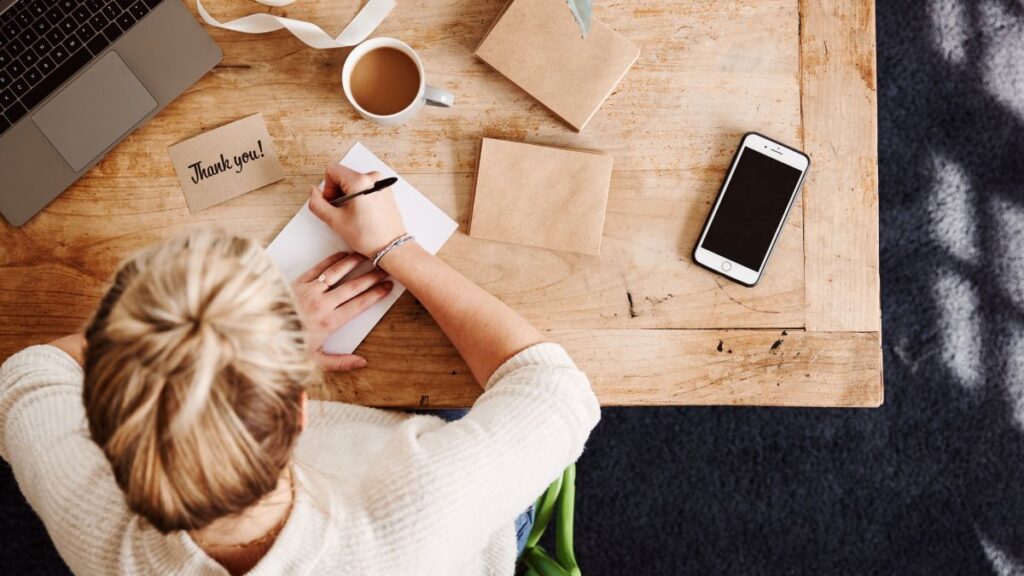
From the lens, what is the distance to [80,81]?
91 cm

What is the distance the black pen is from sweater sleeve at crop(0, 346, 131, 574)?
37 centimetres

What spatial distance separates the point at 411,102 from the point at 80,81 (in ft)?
1.42

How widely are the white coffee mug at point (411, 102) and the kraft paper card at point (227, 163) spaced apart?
0.13 metres

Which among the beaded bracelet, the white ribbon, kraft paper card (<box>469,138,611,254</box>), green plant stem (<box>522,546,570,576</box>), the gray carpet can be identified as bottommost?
the gray carpet

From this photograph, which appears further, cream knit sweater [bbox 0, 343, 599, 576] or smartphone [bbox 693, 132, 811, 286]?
smartphone [bbox 693, 132, 811, 286]

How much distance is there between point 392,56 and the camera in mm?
895

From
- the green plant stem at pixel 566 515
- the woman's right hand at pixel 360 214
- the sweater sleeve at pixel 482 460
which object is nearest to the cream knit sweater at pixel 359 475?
the sweater sleeve at pixel 482 460

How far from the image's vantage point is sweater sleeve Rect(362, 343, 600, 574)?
0.70 meters

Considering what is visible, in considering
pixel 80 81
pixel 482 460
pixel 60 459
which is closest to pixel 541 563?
pixel 482 460

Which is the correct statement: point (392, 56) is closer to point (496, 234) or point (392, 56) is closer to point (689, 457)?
point (496, 234)

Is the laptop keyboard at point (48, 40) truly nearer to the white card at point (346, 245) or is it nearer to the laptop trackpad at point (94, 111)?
the laptop trackpad at point (94, 111)

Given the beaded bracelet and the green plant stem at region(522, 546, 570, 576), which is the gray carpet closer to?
the green plant stem at region(522, 546, 570, 576)

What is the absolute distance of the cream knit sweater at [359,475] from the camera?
692mm

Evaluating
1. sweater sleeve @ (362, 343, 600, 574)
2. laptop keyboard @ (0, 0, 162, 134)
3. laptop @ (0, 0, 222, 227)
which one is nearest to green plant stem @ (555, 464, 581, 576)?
sweater sleeve @ (362, 343, 600, 574)
